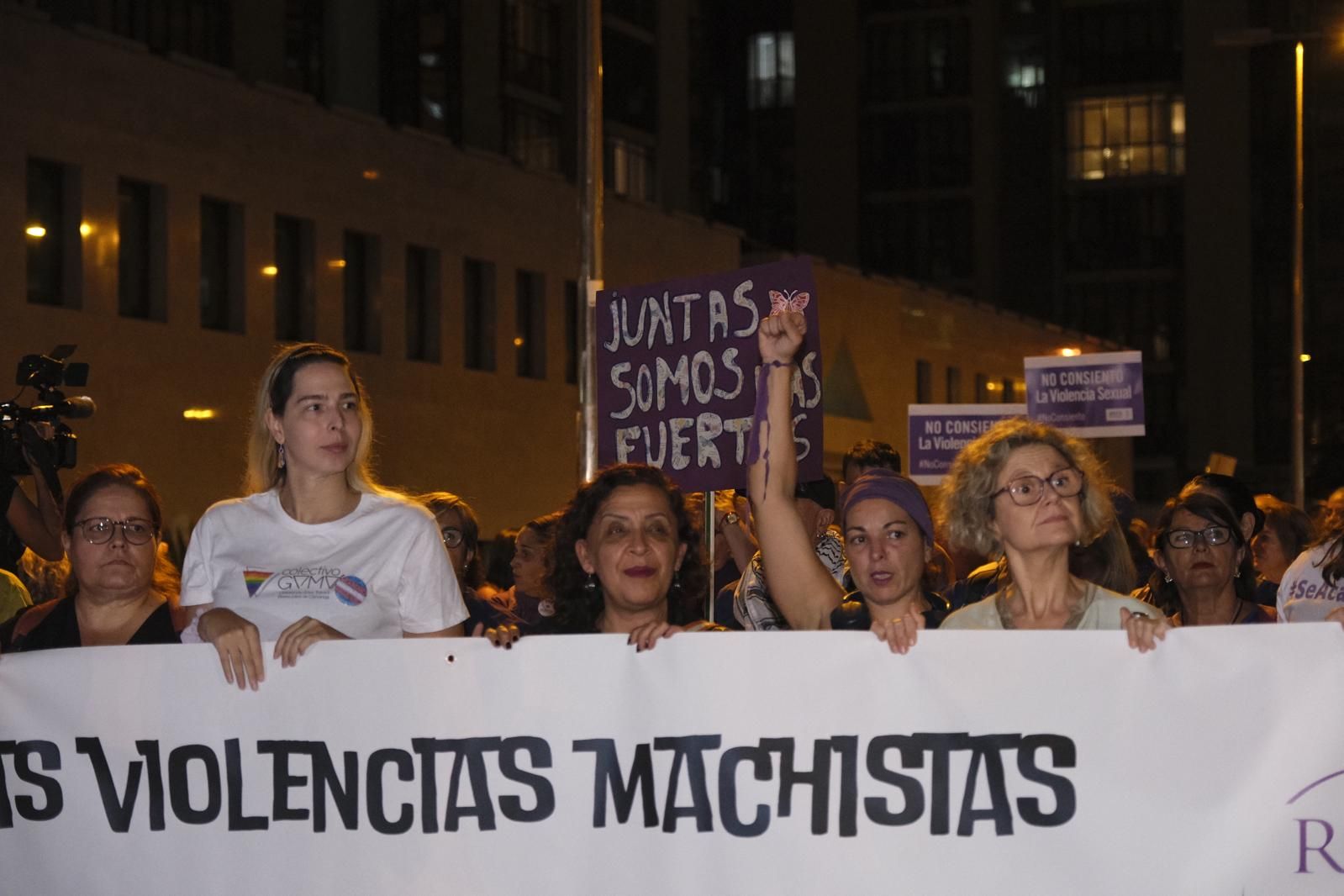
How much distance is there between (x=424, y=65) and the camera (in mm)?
30969

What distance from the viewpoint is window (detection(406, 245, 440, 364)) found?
997 inches

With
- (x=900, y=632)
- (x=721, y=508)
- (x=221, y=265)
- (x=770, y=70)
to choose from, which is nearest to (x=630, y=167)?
(x=221, y=265)

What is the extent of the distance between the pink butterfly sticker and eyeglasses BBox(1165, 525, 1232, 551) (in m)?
1.43

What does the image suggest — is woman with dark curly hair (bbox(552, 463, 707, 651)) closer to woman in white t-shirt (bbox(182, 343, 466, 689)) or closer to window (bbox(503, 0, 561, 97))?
woman in white t-shirt (bbox(182, 343, 466, 689))

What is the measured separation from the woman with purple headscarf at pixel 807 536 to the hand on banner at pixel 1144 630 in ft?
2.13

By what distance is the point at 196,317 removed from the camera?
836 inches

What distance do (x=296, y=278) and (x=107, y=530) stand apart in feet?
60.7

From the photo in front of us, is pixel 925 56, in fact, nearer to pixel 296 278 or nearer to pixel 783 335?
pixel 296 278

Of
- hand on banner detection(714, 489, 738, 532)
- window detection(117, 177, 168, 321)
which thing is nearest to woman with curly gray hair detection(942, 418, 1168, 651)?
hand on banner detection(714, 489, 738, 532)

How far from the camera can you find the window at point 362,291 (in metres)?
24.3

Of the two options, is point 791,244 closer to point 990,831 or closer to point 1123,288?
point 1123,288

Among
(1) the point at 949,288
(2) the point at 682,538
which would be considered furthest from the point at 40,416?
(1) the point at 949,288

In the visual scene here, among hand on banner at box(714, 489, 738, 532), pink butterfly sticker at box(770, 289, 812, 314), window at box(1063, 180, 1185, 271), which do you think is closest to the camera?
pink butterfly sticker at box(770, 289, 812, 314)

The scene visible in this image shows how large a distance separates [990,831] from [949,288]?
167 feet
